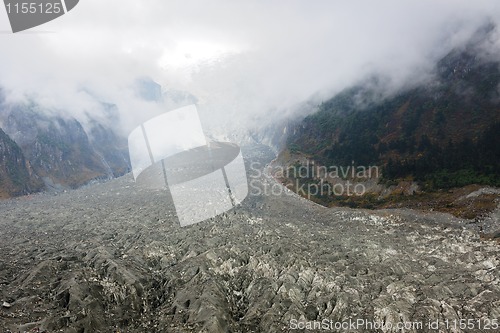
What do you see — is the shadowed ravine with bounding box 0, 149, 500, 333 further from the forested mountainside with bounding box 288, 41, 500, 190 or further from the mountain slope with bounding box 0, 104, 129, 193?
the mountain slope with bounding box 0, 104, 129, 193

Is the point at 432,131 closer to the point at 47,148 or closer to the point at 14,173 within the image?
the point at 14,173

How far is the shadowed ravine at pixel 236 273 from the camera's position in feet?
169

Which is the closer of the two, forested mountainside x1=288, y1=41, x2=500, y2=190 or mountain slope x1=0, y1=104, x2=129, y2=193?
forested mountainside x1=288, y1=41, x2=500, y2=190

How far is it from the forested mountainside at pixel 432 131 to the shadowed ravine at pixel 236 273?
26.0 m

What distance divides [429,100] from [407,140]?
24.3 metres

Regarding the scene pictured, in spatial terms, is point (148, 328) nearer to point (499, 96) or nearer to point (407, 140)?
point (407, 140)

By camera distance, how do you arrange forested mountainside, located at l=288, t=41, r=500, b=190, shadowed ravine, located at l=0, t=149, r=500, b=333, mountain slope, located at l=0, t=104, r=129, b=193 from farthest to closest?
mountain slope, located at l=0, t=104, r=129, b=193
forested mountainside, located at l=288, t=41, r=500, b=190
shadowed ravine, located at l=0, t=149, r=500, b=333

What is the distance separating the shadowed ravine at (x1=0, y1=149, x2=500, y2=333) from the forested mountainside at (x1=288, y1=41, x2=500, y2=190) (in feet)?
85.2

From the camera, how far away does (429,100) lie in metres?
143

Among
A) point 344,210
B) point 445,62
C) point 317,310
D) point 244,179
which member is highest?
point 445,62

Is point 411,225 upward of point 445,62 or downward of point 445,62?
downward

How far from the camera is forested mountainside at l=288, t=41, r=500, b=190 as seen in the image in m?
107

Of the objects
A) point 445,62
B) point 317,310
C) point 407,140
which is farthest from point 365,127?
point 317,310

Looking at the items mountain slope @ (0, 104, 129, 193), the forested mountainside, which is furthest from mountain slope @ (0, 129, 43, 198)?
the forested mountainside
